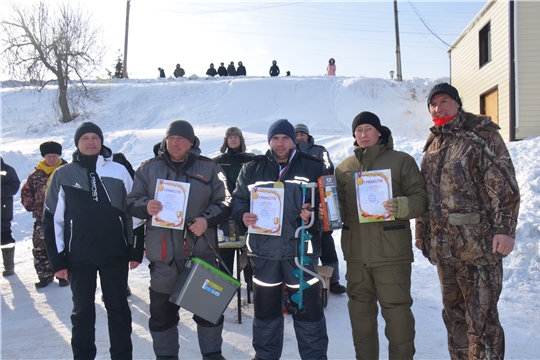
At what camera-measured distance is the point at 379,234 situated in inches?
124

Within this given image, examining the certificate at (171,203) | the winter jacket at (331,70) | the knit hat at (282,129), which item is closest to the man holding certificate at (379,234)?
the knit hat at (282,129)

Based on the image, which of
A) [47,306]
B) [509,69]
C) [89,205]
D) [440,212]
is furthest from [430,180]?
[509,69]

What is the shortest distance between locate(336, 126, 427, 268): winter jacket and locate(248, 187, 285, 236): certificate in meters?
0.59

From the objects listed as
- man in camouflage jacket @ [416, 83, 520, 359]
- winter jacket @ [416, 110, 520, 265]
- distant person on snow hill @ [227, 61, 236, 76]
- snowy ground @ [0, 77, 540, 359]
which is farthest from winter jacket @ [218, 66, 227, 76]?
winter jacket @ [416, 110, 520, 265]

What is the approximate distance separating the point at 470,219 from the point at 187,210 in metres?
2.30

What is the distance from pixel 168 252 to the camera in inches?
131

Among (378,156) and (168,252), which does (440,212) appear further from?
(168,252)

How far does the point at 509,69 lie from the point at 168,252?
42.5 ft

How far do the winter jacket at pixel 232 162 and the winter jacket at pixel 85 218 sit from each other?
6.32 ft

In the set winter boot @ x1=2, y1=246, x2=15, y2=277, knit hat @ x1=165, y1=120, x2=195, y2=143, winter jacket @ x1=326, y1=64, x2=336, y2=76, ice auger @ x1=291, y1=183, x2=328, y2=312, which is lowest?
winter boot @ x1=2, y1=246, x2=15, y2=277

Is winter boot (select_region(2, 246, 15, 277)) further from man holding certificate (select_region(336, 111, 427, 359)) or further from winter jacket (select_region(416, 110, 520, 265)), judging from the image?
winter jacket (select_region(416, 110, 520, 265))

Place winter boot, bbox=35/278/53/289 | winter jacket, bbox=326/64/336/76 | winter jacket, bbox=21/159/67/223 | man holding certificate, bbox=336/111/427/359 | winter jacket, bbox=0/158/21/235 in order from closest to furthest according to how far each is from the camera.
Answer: man holding certificate, bbox=336/111/427/359 → winter boot, bbox=35/278/53/289 → winter jacket, bbox=21/159/67/223 → winter jacket, bbox=0/158/21/235 → winter jacket, bbox=326/64/336/76

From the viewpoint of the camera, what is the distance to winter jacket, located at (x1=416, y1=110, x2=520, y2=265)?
9.21 feet

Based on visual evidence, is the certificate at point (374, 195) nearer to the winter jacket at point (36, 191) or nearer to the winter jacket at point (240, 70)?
the winter jacket at point (36, 191)
